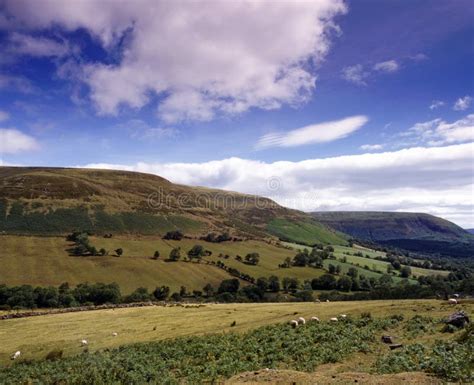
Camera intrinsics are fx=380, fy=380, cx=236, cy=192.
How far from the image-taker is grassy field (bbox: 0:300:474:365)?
40.4 metres

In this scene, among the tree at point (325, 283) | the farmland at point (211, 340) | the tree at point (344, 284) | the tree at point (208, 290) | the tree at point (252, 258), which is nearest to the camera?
the farmland at point (211, 340)

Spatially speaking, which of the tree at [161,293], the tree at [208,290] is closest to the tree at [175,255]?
the tree at [208,290]

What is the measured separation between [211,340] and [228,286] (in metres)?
88.2

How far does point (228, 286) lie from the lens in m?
122

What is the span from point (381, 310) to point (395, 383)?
29222 mm

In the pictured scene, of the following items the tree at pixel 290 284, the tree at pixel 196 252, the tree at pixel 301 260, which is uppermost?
the tree at pixel 196 252

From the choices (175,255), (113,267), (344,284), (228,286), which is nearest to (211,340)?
(228,286)

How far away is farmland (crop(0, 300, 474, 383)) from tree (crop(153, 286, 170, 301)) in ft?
173

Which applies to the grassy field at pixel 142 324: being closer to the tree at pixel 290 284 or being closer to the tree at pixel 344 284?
the tree at pixel 290 284

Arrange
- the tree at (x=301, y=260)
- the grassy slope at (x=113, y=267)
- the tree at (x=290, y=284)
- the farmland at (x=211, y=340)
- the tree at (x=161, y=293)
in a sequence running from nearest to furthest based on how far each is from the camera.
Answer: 1. the farmland at (x=211, y=340)
2. the tree at (x=161, y=293)
3. the grassy slope at (x=113, y=267)
4. the tree at (x=290, y=284)
5. the tree at (x=301, y=260)

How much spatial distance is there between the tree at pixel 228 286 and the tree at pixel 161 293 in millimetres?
16623

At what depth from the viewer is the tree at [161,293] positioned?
111306 millimetres

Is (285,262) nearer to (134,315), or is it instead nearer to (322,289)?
(322,289)

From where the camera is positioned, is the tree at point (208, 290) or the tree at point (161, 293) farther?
the tree at point (208, 290)
